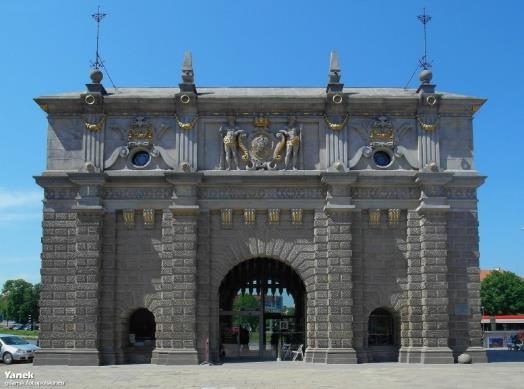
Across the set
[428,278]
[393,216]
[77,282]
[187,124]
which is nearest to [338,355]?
[428,278]

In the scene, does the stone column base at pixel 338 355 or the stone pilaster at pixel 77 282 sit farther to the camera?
the stone pilaster at pixel 77 282

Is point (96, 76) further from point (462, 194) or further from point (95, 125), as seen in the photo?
point (462, 194)

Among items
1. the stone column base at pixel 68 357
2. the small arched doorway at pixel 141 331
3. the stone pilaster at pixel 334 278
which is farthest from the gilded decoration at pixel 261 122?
the stone column base at pixel 68 357

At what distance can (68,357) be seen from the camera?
29.4m

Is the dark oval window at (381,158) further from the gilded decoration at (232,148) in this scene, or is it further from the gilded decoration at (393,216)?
the gilded decoration at (232,148)

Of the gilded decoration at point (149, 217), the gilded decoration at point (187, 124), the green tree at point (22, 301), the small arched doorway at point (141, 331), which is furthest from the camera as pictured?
the green tree at point (22, 301)

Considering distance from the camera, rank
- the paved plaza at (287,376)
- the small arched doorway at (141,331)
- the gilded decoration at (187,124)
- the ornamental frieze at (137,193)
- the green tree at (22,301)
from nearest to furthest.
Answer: the paved plaza at (287,376) < the ornamental frieze at (137,193) < the small arched doorway at (141,331) < the gilded decoration at (187,124) < the green tree at (22,301)

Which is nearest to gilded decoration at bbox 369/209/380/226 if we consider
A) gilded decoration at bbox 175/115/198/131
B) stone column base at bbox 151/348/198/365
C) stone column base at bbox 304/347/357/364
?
stone column base at bbox 304/347/357/364

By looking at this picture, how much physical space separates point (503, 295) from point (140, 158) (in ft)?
227

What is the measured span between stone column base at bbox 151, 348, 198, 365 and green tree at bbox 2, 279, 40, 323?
305 feet

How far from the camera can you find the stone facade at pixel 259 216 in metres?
29.9

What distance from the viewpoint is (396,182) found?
1212 inches

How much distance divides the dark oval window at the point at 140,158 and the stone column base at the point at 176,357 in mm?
8388

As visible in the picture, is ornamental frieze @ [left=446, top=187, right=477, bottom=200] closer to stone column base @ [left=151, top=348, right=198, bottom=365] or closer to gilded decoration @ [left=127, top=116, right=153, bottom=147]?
stone column base @ [left=151, top=348, right=198, bottom=365]
